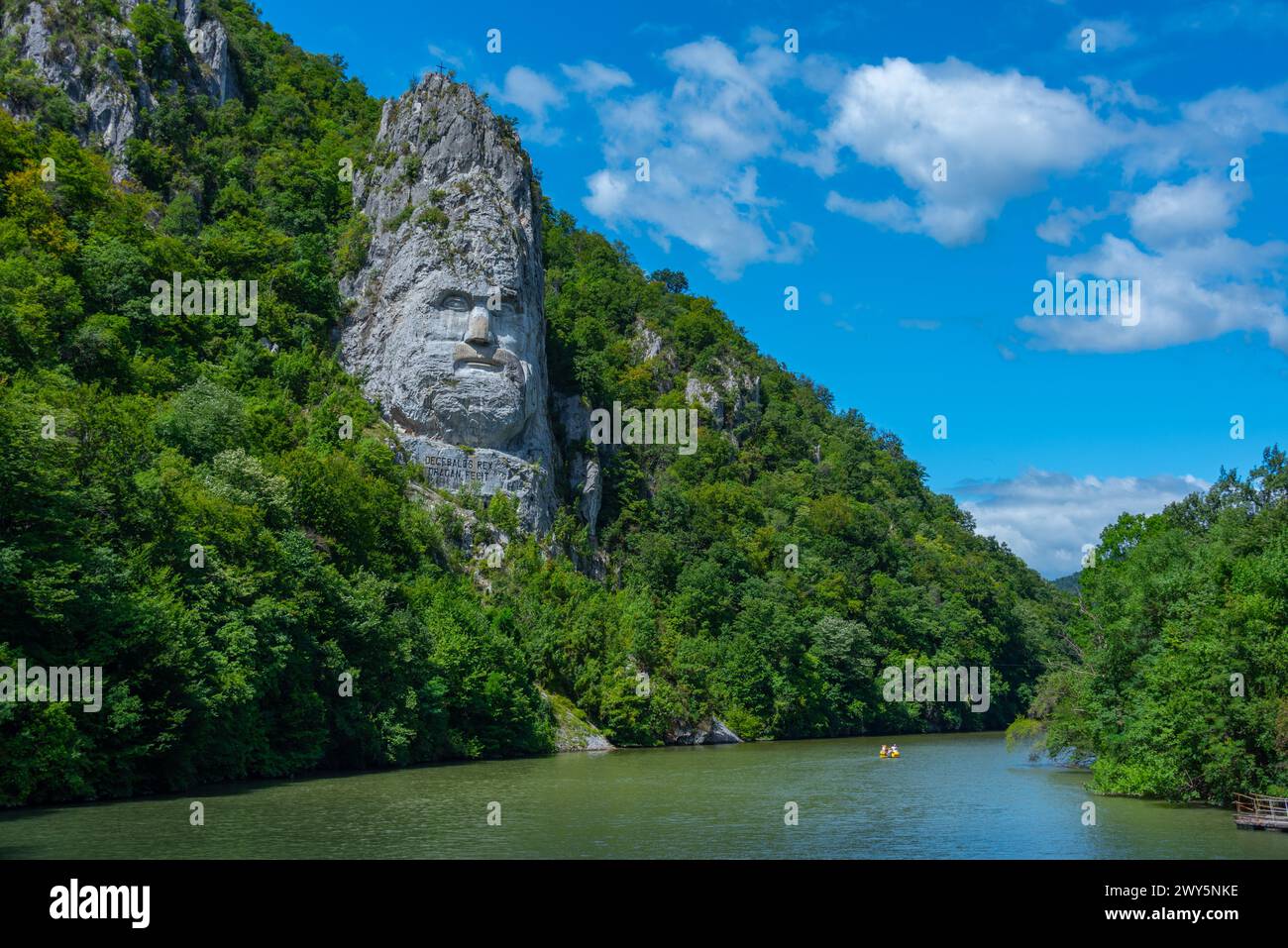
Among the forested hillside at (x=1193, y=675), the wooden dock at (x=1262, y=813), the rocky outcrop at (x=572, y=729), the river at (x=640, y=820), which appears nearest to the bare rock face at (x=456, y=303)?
the rocky outcrop at (x=572, y=729)

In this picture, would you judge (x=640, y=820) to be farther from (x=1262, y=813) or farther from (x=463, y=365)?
(x=463, y=365)

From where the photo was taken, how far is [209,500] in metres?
43.1

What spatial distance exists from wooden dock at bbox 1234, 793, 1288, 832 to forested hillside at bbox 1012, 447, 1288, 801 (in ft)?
3.65

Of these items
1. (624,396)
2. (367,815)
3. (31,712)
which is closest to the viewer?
(31,712)

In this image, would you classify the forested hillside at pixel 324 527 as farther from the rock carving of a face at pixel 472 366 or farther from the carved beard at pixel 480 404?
the rock carving of a face at pixel 472 366

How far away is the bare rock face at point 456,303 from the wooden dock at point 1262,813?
5759cm

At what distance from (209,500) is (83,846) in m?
20.6

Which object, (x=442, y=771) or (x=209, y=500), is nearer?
(x=209, y=500)

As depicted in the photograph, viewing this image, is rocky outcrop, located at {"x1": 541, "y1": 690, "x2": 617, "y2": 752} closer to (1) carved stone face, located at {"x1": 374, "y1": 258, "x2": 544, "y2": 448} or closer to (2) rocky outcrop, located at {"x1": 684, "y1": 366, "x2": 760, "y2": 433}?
(1) carved stone face, located at {"x1": 374, "y1": 258, "x2": 544, "y2": 448}

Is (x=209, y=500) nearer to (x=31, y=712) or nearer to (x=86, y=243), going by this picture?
(x=31, y=712)

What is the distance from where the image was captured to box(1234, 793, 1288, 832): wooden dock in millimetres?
28297

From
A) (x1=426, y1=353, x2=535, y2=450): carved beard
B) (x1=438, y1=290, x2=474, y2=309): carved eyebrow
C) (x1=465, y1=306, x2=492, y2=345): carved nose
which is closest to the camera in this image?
(x1=426, y1=353, x2=535, y2=450): carved beard

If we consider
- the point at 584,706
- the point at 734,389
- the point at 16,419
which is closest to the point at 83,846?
the point at 16,419

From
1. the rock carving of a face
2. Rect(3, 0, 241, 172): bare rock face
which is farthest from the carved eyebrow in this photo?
Rect(3, 0, 241, 172): bare rock face
